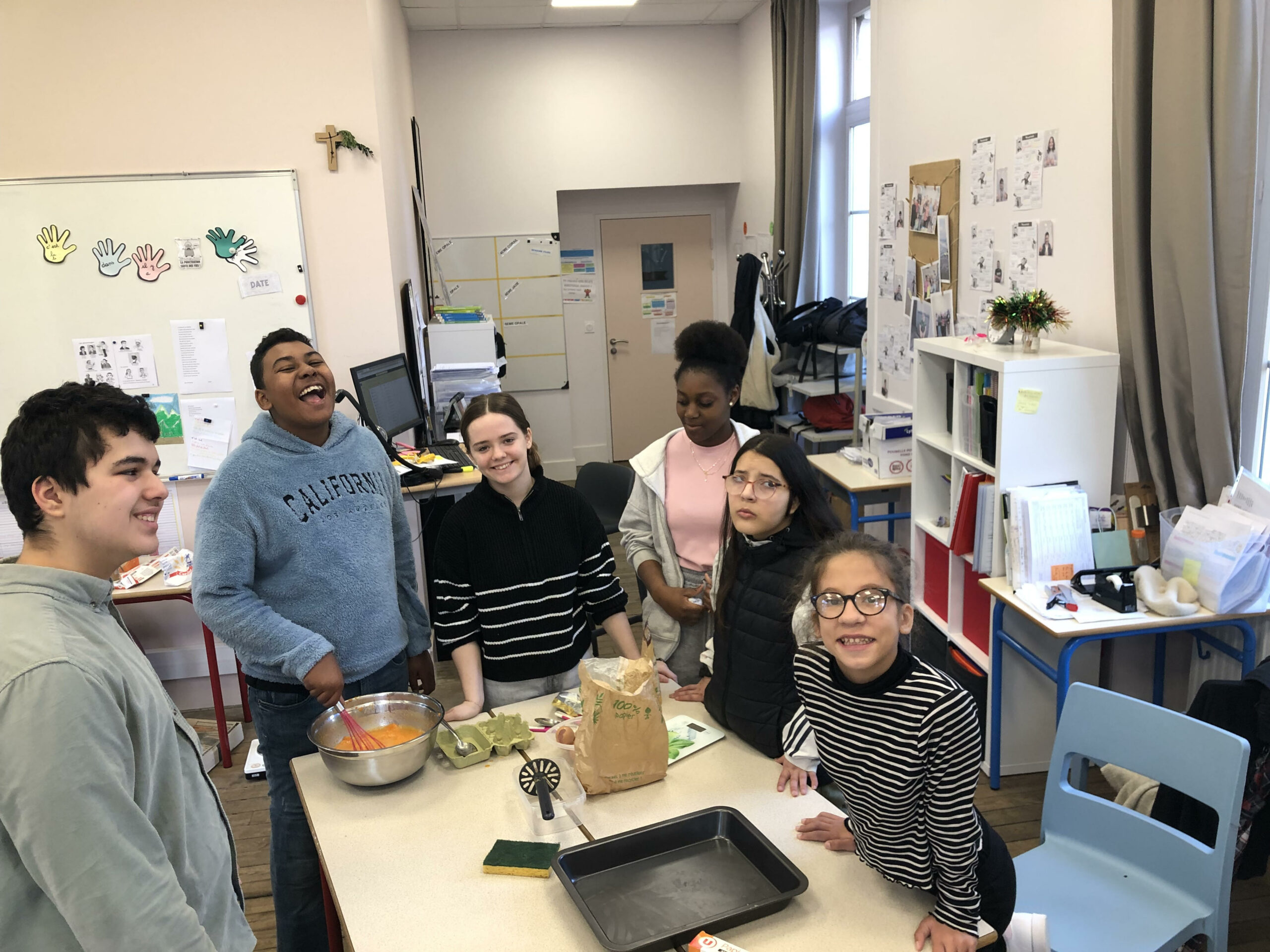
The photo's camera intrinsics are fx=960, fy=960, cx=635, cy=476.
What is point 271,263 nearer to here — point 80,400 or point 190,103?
point 190,103

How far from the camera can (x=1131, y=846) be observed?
1.98 metres

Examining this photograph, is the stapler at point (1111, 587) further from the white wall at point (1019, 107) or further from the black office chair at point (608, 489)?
the black office chair at point (608, 489)

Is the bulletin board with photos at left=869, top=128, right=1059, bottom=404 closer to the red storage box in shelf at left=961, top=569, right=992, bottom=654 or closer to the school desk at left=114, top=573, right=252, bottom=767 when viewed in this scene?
the red storage box in shelf at left=961, top=569, right=992, bottom=654

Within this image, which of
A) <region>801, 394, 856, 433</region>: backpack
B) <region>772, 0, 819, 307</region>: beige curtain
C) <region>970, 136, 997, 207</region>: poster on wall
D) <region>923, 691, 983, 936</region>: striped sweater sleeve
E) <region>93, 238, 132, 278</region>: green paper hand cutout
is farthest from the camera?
<region>772, 0, 819, 307</region>: beige curtain

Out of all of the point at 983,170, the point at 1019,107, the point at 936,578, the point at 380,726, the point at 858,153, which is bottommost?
the point at 936,578

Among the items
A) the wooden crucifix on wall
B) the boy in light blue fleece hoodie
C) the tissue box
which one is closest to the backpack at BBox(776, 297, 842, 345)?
the tissue box

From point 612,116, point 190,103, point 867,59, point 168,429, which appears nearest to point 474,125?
point 612,116

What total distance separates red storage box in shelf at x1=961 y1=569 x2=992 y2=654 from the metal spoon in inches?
76.0

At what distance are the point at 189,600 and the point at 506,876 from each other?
2.61m

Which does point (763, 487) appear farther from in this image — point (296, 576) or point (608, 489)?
point (608, 489)

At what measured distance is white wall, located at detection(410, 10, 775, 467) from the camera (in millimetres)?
6770

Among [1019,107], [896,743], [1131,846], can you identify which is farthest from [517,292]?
[896,743]

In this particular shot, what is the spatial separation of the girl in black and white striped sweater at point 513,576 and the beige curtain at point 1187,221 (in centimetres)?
170

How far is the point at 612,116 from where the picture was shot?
6.99m
